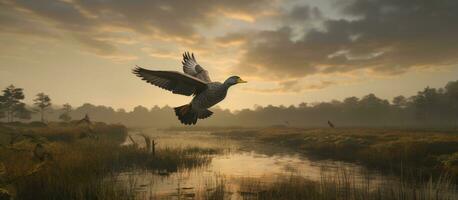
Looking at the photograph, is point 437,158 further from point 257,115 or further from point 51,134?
point 257,115

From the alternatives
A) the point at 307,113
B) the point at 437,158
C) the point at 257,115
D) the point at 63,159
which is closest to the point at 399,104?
the point at 307,113

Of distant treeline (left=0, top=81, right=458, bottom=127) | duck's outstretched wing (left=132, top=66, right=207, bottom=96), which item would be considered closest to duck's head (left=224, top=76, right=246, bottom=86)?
duck's outstretched wing (left=132, top=66, right=207, bottom=96)

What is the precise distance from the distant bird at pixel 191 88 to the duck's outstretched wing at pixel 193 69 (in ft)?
4.41

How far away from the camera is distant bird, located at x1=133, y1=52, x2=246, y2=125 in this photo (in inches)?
204

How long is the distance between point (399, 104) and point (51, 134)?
15682 centimetres

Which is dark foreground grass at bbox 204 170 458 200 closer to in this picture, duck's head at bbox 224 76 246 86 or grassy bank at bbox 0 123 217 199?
grassy bank at bbox 0 123 217 199

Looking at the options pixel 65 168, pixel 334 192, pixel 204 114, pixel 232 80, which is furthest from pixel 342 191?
pixel 65 168

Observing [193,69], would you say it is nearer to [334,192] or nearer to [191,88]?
[191,88]

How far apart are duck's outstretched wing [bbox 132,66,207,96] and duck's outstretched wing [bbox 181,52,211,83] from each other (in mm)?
1304

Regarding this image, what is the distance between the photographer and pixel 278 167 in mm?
22891

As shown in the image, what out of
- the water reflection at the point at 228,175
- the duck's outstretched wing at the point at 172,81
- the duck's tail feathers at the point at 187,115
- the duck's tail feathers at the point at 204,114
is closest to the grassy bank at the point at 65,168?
the water reflection at the point at 228,175

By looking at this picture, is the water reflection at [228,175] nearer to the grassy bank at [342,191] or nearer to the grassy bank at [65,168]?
the grassy bank at [342,191]

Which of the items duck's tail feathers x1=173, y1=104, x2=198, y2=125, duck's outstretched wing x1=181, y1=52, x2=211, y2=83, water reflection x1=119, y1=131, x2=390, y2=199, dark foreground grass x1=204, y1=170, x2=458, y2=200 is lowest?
water reflection x1=119, y1=131, x2=390, y2=199

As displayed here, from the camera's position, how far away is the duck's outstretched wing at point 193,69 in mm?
7566
